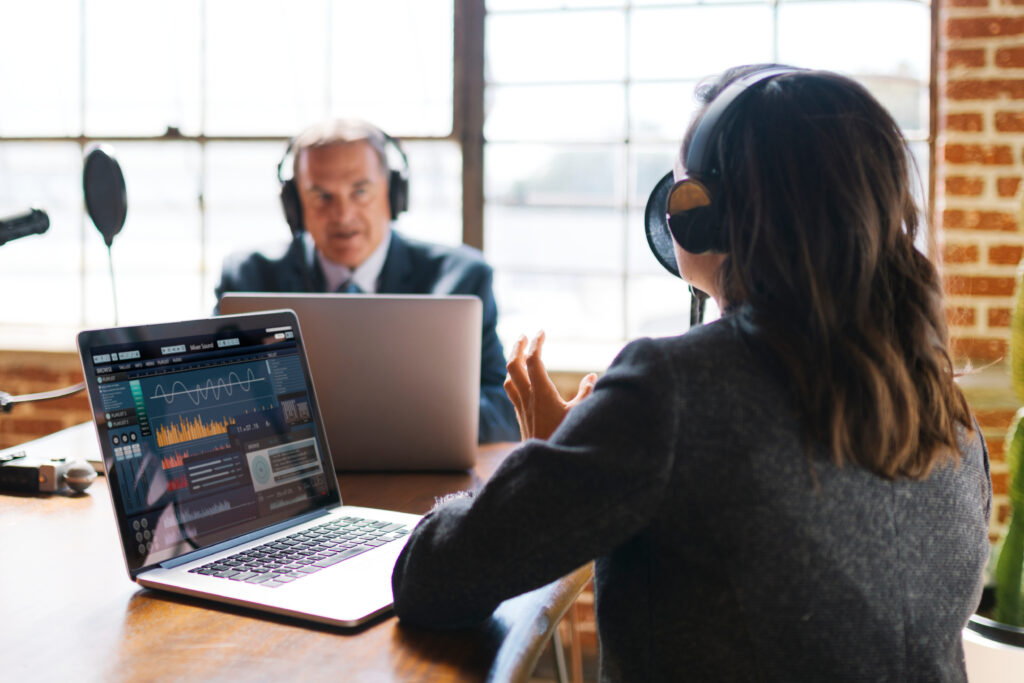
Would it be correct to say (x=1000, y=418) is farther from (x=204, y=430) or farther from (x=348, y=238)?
(x=204, y=430)

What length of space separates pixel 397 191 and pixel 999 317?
63.5 inches

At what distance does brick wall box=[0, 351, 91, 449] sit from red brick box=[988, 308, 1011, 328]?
8.62ft

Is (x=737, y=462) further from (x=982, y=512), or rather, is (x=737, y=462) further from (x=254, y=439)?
(x=254, y=439)

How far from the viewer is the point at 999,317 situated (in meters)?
2.18

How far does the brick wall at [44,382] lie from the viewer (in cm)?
264

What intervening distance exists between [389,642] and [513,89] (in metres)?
2.10

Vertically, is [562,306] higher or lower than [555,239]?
lower

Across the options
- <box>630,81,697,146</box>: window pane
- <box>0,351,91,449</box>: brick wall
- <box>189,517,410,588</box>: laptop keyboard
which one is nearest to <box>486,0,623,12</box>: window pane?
<box>630,81,697,146</box>: window pane

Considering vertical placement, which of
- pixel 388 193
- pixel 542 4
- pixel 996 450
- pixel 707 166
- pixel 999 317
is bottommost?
pixel 996 450

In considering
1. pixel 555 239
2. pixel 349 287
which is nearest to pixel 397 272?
pixel 349 287

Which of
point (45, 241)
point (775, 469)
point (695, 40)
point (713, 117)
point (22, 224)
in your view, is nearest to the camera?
point (775, 469)

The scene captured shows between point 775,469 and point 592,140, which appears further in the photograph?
point 592,140

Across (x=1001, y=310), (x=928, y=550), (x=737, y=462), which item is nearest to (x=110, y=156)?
(x=737, y=462)

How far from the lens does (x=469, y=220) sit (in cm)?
258
